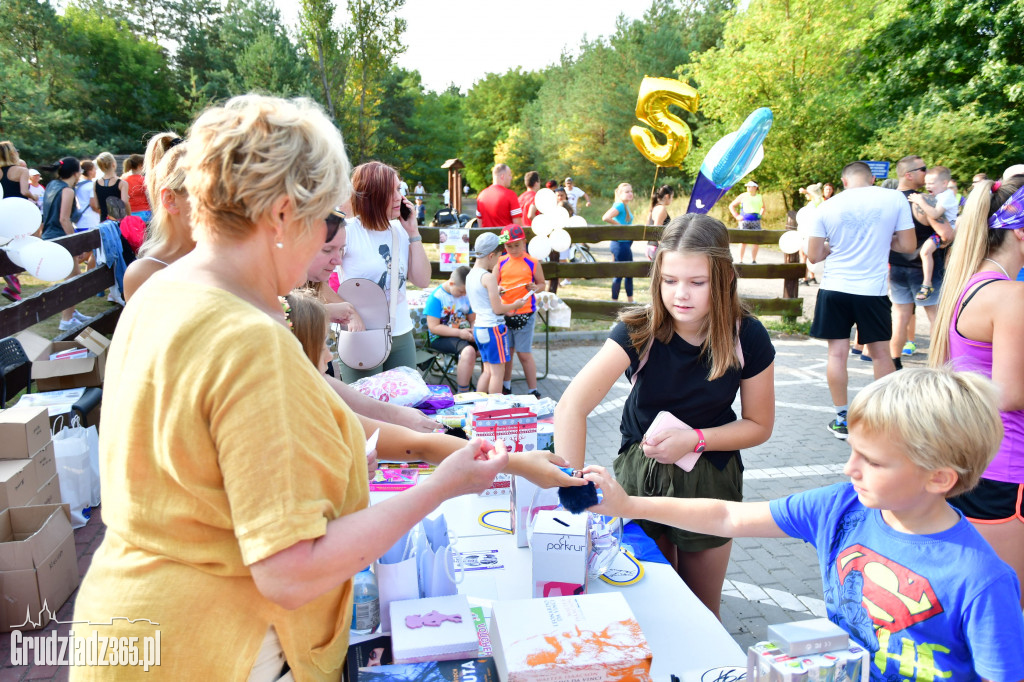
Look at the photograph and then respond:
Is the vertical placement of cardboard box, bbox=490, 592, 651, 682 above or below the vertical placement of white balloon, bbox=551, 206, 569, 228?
below

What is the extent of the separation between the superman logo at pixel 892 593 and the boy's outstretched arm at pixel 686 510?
0.28 m

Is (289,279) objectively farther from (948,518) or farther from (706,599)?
(706,599)

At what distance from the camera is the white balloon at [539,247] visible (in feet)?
28.4

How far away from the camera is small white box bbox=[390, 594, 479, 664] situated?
1507 mm

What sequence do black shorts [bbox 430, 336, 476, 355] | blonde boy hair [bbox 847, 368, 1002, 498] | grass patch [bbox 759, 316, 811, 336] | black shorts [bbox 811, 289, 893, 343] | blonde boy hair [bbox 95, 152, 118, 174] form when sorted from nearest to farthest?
blonde boy hair [bbox 847, 368, 1002, 498], black shorts [bbox 811, 289, 893, 343], black shorts [bbox 430, 336, 476, 355], blonde boy hair [bbox 95, 152, 118, 174], grass patch [bbox 759, 316, 811, 336]

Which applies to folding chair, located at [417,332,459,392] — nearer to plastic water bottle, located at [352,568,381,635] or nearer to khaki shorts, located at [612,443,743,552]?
khaki shorts, located at [612,443,743,552]

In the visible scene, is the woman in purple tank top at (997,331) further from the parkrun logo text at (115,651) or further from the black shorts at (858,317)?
the black shorts at (858,317)

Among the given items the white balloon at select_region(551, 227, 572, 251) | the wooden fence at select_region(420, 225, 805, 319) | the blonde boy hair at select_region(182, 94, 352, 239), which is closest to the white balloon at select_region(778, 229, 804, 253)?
the wooden fence at select_region(420, 225, 805, 319)

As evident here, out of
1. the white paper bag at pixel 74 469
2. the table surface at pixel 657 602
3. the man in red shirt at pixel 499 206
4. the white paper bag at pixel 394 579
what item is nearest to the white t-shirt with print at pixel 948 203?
the man in red shirt at pixel 499 206

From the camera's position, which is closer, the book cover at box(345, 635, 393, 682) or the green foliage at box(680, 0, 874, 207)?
the book cover at box(345, 635, 393, 682)

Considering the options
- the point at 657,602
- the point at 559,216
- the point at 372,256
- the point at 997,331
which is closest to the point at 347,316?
the point at 372,256

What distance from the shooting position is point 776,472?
15.8ft

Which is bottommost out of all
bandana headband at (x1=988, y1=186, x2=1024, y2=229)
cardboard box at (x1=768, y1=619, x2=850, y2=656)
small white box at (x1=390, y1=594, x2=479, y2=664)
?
small white box at (x1=390, y1=594, x2=479, y2=664)

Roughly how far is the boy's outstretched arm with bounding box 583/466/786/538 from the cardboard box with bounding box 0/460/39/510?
2966mm
